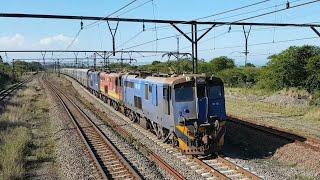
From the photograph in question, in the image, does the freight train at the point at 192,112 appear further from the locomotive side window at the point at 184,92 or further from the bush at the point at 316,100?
the bush at the point at 316,100

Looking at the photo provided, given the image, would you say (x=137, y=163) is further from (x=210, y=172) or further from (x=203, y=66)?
(x=203, y=66)

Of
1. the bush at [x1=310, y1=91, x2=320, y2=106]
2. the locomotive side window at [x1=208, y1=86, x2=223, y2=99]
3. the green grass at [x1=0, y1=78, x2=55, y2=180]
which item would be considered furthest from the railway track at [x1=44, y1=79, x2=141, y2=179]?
the bush at [x1=310, y1=91, x2=320, y2=106]

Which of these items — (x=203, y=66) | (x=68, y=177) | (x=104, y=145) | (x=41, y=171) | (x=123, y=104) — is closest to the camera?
(x=68, y=177)

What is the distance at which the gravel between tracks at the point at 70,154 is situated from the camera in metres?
14.6

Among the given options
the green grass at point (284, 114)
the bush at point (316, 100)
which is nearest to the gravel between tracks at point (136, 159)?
the green grass at point (284, 114)

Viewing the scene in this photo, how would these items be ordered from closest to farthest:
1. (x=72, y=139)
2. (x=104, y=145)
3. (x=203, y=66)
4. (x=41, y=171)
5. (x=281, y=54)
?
1. (x=41, y=171)
2. (x=104, y=145)
3. (x=72, y=139)
4. (x=281, y=54)
5. (x=203, y=66)

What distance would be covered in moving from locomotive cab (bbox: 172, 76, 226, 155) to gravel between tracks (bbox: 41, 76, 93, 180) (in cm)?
381

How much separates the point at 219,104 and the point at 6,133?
11.6m

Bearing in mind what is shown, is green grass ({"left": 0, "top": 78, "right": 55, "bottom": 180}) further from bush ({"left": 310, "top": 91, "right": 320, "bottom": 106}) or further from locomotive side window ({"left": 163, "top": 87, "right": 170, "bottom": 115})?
bush ({"left": 310, "top": 91, "right": 320, "bottom": 106})

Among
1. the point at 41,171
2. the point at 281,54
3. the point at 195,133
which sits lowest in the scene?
the point at 41,171

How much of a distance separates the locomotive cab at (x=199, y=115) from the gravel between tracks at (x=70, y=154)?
150 inches

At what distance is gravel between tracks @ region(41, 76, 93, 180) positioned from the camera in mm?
14648

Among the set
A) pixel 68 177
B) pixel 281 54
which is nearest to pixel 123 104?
pixel 68 177

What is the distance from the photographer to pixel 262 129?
813 inches
